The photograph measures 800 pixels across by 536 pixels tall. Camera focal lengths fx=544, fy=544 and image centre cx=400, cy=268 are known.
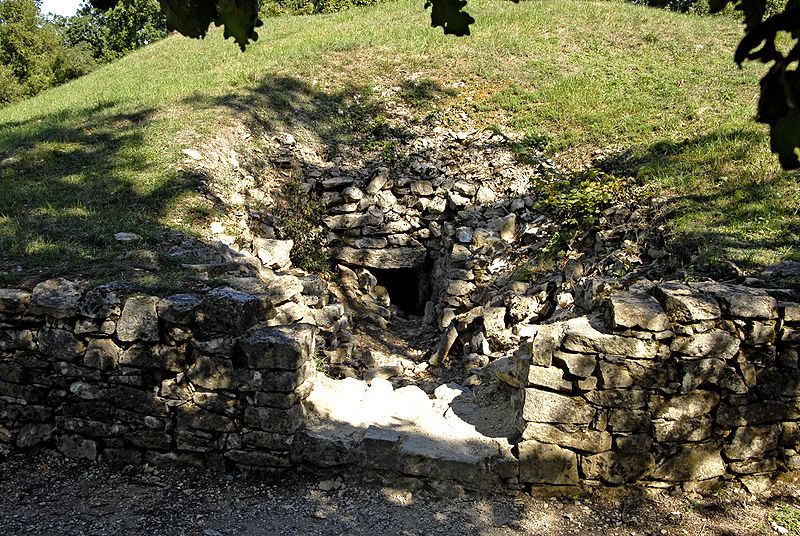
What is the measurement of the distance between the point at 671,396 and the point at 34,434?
5.13 m

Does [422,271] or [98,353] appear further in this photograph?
[422,271]

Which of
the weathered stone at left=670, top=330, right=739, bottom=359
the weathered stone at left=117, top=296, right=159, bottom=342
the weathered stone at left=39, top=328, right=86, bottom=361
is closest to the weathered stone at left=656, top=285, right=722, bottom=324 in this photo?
the weathered stone at left=670, top=330, right=739, bottom=359

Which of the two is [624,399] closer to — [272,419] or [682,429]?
[682,429]

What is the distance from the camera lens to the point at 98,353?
4.36m

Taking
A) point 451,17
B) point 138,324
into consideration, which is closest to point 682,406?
point 451,17

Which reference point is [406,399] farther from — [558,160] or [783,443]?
[558,160]

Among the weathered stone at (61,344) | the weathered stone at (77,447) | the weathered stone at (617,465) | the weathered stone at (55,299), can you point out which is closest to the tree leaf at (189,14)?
the weathered stone at (55,299)

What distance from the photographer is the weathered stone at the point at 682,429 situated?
4098 mm

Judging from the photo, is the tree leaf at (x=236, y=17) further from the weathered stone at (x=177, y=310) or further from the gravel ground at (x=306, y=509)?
the gravel ground at (x=306, y=509)

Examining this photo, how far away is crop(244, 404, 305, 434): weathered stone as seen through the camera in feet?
14.0

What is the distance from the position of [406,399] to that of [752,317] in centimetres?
296

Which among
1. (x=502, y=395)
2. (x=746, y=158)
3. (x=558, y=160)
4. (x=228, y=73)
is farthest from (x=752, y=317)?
(x=228, y=73)

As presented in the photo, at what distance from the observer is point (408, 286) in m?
10.4

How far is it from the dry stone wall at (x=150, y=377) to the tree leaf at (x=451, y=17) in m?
2.75
